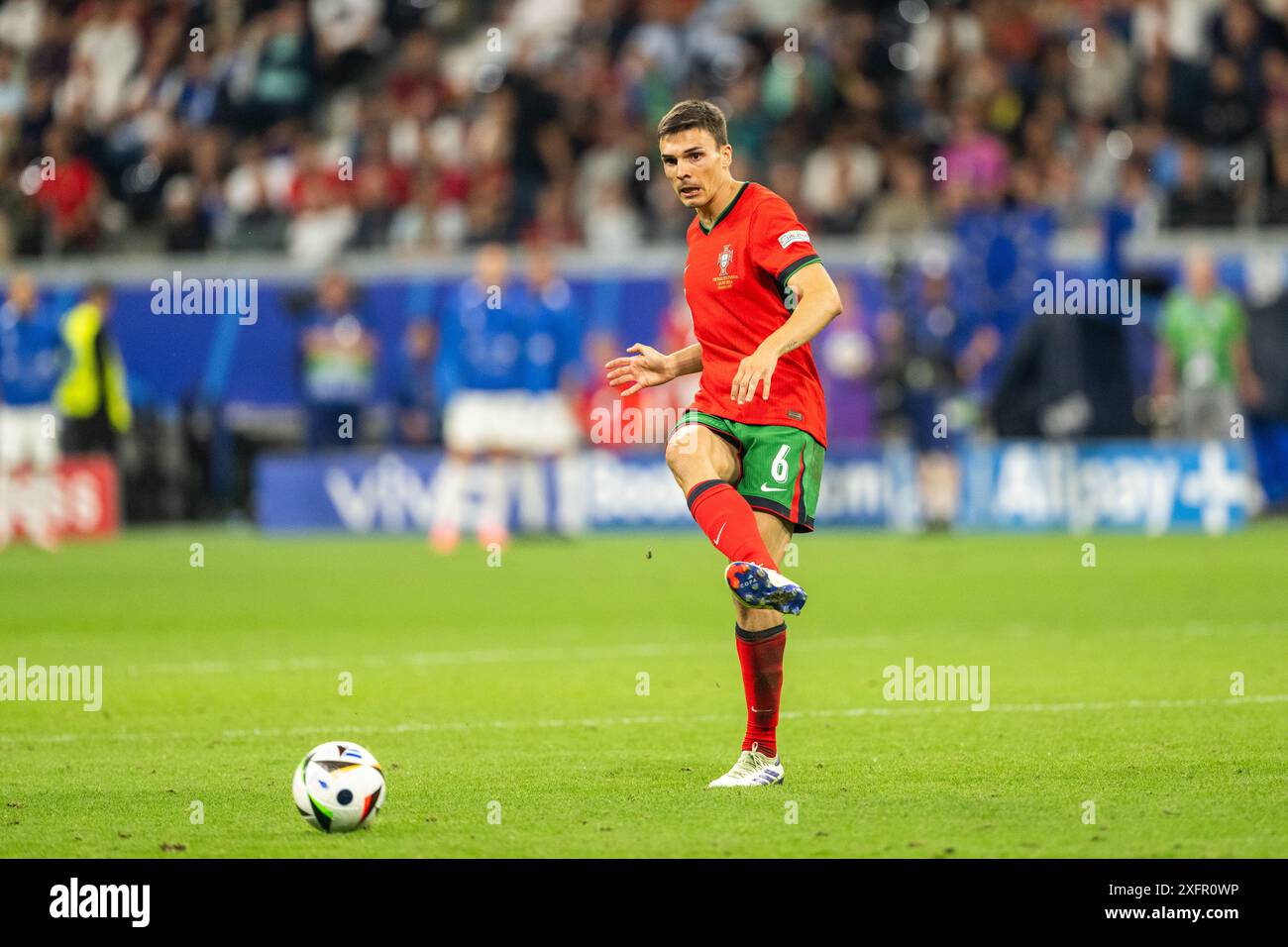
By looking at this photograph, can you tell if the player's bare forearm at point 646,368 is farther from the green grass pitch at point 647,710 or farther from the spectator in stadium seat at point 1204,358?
the spectator in stadium seat at point 1204,358

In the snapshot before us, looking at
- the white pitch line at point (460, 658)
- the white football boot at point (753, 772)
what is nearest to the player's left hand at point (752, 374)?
the white football boot at point (753, 772)

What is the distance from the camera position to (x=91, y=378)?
69.5 feet

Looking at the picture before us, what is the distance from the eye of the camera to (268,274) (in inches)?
960

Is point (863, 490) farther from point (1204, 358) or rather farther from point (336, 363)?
point (336, 363)

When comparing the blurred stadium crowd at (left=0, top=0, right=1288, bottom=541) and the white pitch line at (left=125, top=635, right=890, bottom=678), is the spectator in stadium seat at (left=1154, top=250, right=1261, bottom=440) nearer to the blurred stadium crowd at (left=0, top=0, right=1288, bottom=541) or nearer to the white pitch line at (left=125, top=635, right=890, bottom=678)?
the blurred stadium crowd at (left=0, top=0, right=1288, bottom=541)

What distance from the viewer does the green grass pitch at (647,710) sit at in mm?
6145

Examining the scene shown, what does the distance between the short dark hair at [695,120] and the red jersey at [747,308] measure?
25 centimetres

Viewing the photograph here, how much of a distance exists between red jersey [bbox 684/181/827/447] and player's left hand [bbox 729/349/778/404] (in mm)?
392

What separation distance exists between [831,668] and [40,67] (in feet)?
67.7

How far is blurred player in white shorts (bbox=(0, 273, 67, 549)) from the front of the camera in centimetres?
2119

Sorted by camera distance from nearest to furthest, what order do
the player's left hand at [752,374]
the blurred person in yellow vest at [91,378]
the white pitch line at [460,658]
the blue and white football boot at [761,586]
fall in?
1. the blue and white football boot at [761,586]
2. the player's left hand at [752,374]
3. the white pitch line at [460,658]
4. the blurred person in yellow vest at [91,378]

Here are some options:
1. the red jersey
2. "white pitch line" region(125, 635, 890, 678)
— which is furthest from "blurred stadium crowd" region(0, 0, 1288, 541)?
the red jersey

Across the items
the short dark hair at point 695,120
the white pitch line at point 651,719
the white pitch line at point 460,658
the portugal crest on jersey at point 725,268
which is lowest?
the white pitch line at point 651,719
